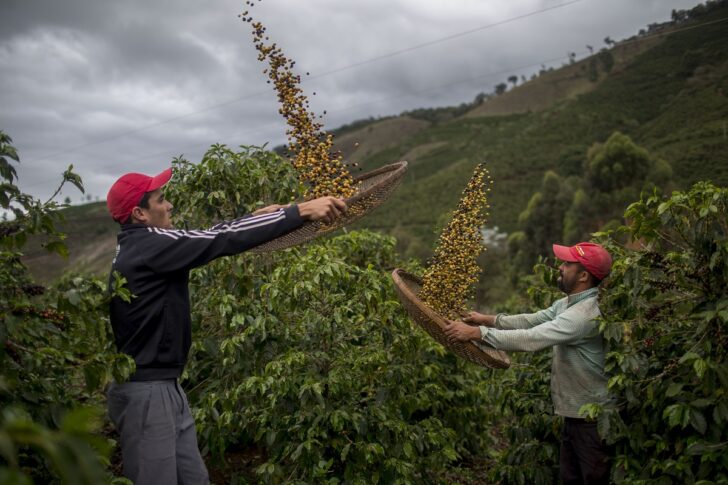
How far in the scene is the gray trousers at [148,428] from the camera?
2.29 meters

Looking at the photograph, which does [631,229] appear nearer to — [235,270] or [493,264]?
[235,270]

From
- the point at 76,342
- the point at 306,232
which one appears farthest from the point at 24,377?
the point at 306,232

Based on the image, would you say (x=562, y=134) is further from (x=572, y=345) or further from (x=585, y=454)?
(x=585, y=454)

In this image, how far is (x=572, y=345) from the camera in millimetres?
3193

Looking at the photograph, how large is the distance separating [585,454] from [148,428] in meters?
2.32

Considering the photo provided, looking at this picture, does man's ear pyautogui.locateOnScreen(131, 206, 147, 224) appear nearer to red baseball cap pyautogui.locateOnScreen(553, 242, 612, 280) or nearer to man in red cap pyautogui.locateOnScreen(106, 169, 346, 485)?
man in red cap pyautogui.locateOnScreen(106, 169, 346, 485)

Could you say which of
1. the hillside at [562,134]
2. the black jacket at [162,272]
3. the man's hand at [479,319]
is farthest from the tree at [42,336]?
the man's hand at [479,319]

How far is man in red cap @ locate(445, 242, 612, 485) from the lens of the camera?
306 cm

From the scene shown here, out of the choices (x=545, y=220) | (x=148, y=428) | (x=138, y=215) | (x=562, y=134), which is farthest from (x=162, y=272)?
(x=562, y=134)

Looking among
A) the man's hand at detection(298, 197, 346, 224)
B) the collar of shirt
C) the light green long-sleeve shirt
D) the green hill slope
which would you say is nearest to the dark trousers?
the light green long-sleeve shirt

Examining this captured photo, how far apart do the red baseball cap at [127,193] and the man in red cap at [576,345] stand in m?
1.68

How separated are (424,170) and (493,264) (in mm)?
31153

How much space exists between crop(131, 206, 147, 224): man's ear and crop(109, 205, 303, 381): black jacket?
0.13m

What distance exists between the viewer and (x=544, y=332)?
305cm
